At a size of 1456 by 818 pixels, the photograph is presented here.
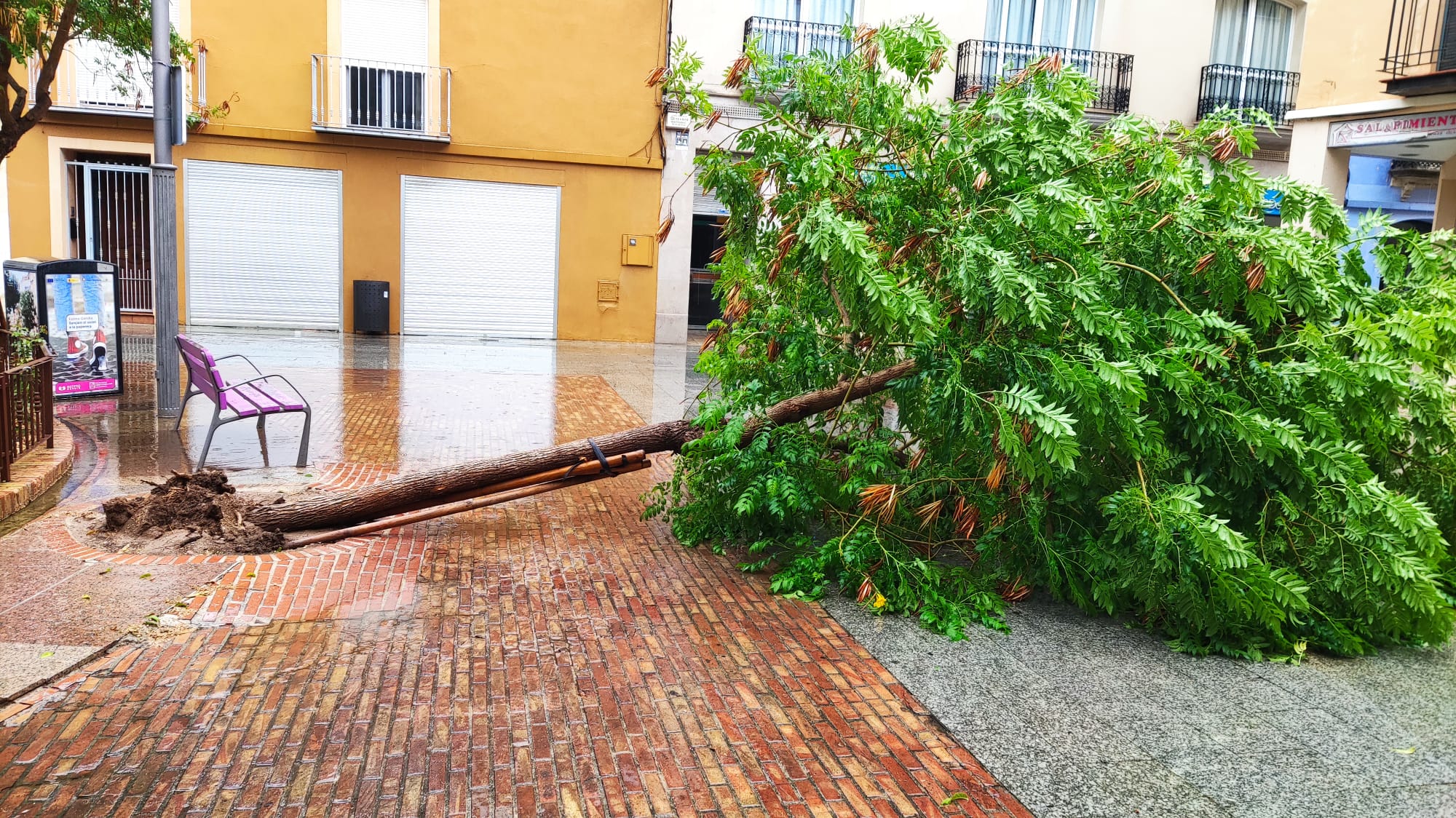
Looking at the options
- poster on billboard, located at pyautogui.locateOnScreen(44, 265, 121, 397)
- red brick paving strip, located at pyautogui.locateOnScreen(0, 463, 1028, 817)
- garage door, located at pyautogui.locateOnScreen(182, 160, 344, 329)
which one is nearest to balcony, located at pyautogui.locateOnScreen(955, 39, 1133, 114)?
garage door, located at pyautogui.locateOnScreen(182, 160, 344, 329)

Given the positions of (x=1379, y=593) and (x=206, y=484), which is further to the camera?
(x=206, y=484)

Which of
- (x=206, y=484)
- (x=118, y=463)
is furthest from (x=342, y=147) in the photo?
(x=206, y=484)

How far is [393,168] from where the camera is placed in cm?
1961

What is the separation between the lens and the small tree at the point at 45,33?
384 inches

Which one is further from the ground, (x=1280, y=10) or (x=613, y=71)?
(x=1280, y=10)

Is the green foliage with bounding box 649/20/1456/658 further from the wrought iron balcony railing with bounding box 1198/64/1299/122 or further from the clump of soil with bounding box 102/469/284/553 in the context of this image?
the wrought iron balcony railing with bounding box 1198/64/1299/122

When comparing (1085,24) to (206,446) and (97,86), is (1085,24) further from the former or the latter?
(206,446)

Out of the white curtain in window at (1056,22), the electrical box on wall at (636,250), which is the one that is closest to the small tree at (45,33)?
the electrical box on wall at (636,250)

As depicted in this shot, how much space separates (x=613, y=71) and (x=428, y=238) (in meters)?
4.60

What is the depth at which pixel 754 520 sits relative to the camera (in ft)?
20.6

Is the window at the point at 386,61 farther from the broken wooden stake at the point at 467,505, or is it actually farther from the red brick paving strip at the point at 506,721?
the red brick paving strip at the point at 506,721

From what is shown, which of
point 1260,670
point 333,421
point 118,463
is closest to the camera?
point 1260,670

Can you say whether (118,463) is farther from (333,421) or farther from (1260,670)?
(1260,670)

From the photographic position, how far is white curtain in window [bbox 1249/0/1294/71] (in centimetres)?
2125
